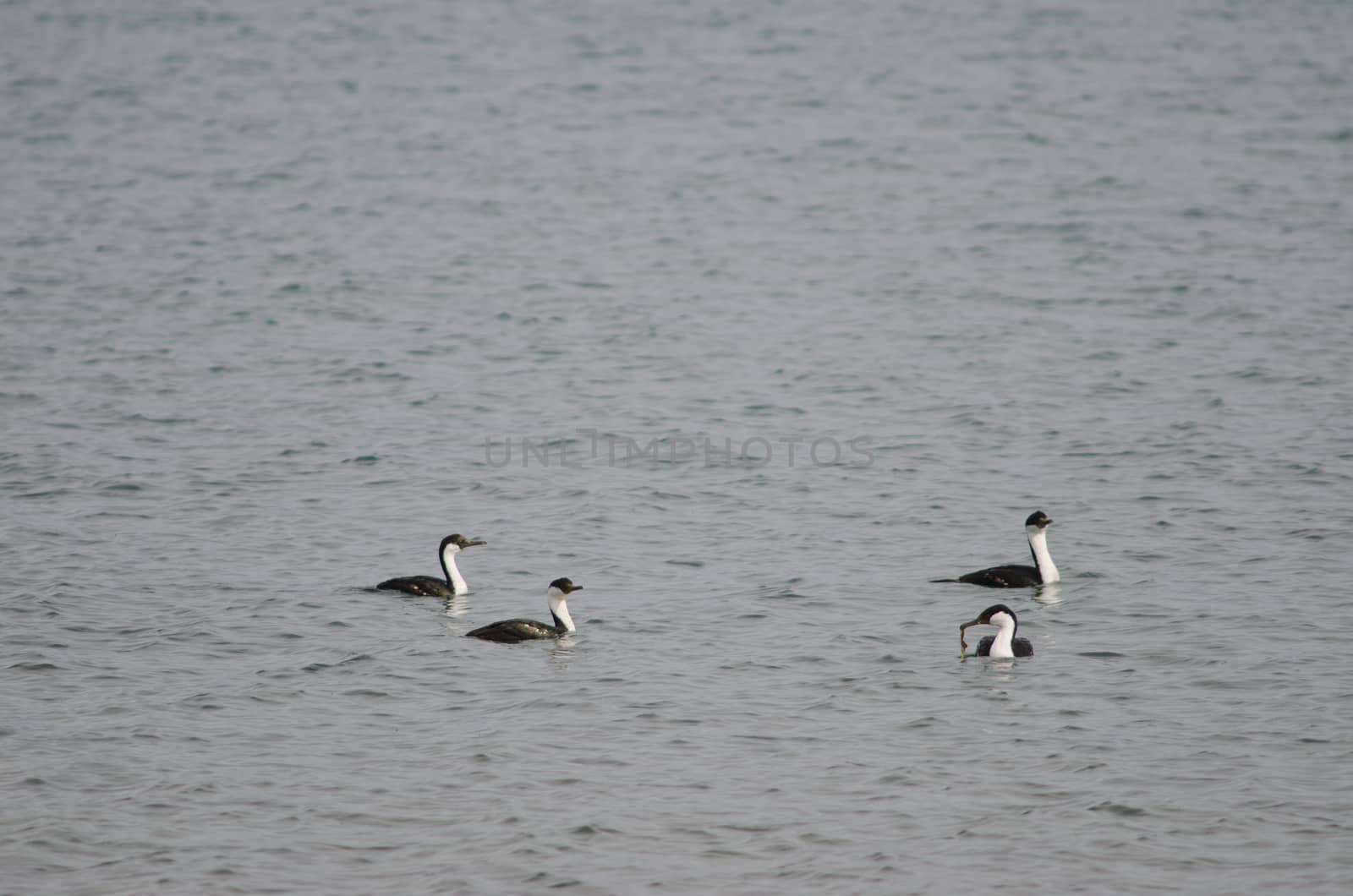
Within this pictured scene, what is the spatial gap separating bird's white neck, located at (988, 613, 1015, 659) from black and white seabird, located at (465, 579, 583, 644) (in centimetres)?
435

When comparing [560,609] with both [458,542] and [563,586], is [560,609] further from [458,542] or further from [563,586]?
[458,542]

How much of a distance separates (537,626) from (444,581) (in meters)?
2.01

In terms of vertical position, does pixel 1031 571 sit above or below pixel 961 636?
above

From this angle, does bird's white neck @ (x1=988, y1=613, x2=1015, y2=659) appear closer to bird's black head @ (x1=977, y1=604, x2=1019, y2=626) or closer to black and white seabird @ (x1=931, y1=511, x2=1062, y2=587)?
bird's black head @ (x1=977, y1=604, x2=1019, y2=626)

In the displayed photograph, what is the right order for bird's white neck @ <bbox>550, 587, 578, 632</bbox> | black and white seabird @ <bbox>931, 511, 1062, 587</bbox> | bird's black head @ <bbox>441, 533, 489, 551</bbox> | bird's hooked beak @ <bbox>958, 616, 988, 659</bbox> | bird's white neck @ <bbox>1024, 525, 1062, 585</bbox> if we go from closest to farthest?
bird's hooked beak @ <bbox>958, 616, 988, 659</bbox> → bird's white neck @ <bbox>550, 587, 578, 632</bbox> → black and white seabird @ <bbox>931, 511, 1062, 587</bbox> → bird's black head @ <bbox>441, 533, 489, 551</bbox> → bird's white neck @ <bbox>1024, 525, 1062, 585</bbox>

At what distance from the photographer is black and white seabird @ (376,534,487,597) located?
17.7m

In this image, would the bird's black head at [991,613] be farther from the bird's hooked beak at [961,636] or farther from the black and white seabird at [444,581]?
the black and white seabird at [444,581]

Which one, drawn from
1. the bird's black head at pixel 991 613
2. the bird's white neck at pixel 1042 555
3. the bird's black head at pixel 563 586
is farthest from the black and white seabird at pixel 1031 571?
the bird's black head at pixel 563 586

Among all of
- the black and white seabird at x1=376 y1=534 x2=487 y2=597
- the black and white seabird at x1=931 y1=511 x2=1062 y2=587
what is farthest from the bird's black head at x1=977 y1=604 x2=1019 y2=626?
the black and white seabird at x1=376 y1=534 x2=487 y2=597

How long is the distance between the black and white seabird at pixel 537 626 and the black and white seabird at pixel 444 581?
122 centimetres

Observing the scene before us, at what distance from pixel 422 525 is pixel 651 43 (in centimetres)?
4595

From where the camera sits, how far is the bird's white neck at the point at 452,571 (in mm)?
18047

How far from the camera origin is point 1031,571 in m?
18.0

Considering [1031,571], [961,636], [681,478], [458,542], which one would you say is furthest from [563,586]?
[681,478]
